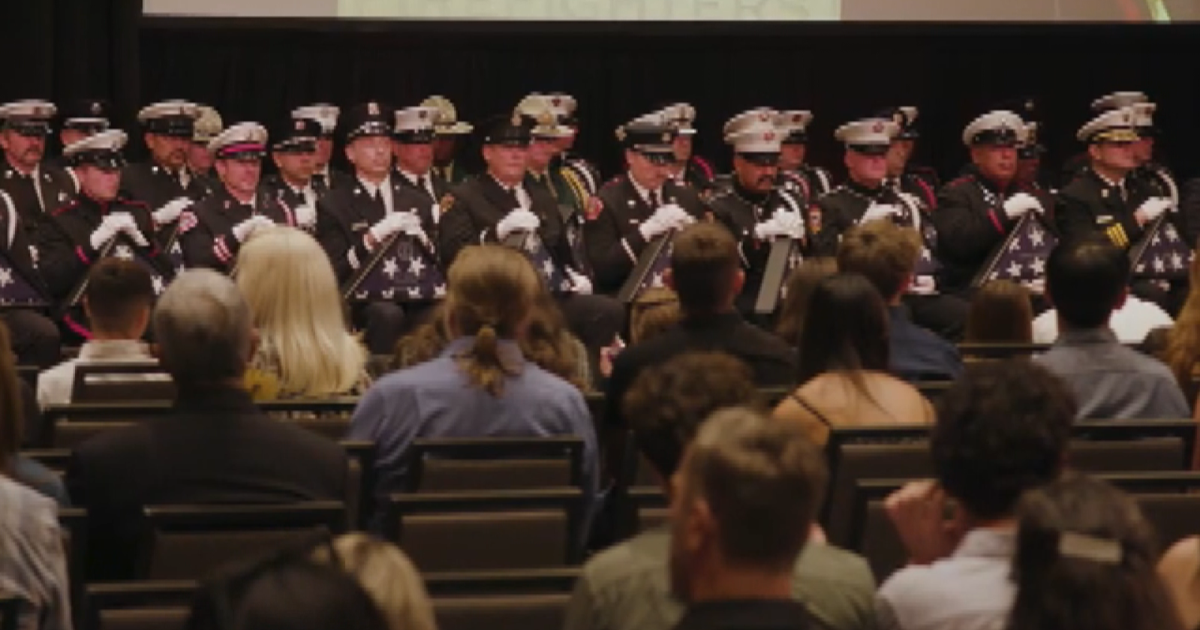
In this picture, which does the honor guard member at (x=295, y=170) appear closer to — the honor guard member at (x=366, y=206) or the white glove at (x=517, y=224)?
the honor guard member at (x=366, y=206)

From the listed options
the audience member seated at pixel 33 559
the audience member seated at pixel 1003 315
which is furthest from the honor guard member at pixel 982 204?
the audience member seated at pixel 33 559

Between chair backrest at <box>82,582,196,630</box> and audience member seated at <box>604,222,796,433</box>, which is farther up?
audience member seated at <box>604,222,796,433</box>

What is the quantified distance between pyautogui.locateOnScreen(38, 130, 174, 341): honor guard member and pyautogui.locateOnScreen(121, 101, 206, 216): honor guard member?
0.44m

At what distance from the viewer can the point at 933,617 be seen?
3.28m

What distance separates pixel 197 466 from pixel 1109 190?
Result: 8.18m

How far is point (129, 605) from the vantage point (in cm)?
365

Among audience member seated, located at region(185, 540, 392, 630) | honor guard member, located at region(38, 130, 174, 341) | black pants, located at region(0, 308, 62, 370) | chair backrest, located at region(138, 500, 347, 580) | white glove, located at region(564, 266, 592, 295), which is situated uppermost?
audience member seated, located at region(185, 540, 392, 630)

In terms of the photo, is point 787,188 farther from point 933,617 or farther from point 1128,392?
point 933,617

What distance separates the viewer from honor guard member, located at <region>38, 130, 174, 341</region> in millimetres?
10211

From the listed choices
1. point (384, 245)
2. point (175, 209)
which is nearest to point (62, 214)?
point (175, 209)

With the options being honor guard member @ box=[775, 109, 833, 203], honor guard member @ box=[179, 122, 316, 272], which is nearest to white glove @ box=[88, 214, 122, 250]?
honor guard member @ box=[179, 122, 316, 272]

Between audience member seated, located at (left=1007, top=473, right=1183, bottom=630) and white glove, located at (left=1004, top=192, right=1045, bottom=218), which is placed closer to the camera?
audience member seated, located at (left=1007, top=473, right=1183, bottom=630)

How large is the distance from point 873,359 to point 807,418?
0.91 ft

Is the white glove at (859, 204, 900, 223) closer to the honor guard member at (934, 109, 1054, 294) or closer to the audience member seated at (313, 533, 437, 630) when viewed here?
the honor guard member at (934, 109, 1054, 294)
